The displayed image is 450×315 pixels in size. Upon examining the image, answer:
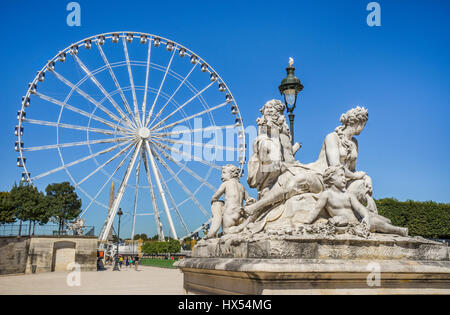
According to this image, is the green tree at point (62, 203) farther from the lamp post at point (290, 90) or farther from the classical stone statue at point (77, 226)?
the lamp post at point (290, 90)

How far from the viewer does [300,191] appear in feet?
15.9

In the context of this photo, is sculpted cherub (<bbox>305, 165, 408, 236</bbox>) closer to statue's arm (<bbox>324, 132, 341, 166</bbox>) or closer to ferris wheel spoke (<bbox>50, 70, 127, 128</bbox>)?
statue's arm (<bbox>324, 132, 341, 166</bbox>)

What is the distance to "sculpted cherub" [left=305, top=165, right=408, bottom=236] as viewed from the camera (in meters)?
4.40

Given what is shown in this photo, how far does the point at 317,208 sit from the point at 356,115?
1781 mm

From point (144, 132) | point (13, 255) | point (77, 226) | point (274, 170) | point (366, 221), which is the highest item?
point (144, 132)

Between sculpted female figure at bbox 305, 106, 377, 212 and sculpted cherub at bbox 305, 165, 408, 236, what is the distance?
0.56 metres

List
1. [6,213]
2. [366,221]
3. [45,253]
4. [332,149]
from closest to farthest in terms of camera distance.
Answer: [366,221], [332,149], [45,253], [6,213]

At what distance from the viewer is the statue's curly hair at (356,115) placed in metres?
5.52

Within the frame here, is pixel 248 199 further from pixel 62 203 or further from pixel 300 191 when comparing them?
pixel 62 203

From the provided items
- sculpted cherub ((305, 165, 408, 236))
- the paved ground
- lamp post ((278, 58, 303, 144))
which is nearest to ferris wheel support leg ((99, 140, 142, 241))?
the paved ground

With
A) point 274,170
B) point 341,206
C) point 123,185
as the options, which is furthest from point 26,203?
point 341,206
